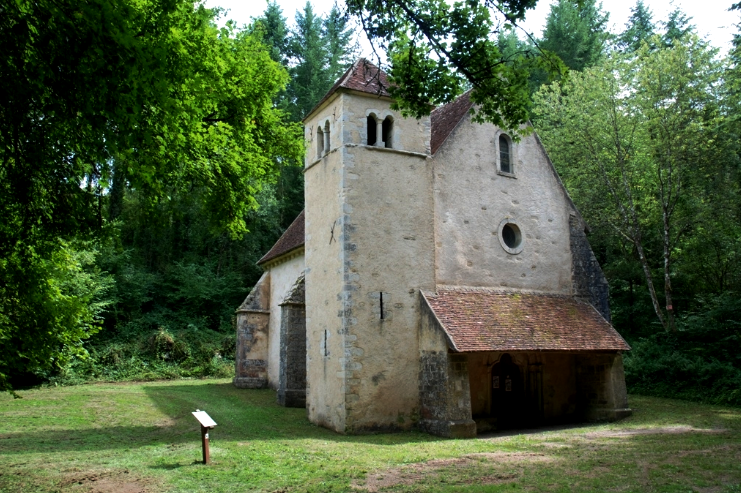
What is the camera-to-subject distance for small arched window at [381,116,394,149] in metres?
16.6

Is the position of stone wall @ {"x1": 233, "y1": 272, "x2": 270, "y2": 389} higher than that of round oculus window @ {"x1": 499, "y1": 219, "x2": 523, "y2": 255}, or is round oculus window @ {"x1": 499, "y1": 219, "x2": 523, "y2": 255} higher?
round oculus window @ {"x1": 499, "y1": 219, "x2": 523, "y2": 255}

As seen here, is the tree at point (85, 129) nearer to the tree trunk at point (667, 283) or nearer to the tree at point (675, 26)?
the tree trunk at point (667, 283)

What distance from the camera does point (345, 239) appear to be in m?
15.1

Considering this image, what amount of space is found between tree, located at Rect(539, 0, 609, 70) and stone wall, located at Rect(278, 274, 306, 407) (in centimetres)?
2515

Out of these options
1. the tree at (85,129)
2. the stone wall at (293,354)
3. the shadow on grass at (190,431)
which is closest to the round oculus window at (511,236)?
the shadow on grass at (190,431)

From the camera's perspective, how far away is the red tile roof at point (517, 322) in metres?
14.8

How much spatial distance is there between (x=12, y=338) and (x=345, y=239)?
26.7ft

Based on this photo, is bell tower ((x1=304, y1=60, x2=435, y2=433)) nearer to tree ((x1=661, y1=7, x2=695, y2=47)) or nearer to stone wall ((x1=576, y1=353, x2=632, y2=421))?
stone wall ((x1=576, y1=353, x2=632, y2=421))

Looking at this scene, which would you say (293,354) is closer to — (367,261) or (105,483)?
(367,261)

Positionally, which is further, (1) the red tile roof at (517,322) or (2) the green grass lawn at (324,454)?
(1) the red tile roof at (517,322)

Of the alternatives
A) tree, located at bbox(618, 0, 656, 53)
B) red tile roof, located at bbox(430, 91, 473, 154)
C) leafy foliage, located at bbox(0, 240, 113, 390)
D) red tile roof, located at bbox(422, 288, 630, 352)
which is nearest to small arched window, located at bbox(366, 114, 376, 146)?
red tile roof, located at bbox(430, 91, 473, 154)

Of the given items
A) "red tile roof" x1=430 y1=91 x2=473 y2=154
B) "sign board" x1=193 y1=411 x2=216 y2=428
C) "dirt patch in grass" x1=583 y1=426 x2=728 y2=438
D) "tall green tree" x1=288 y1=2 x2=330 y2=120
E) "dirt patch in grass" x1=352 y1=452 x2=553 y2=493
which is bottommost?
"dirt patch in grass" x1=583 y1=426 x2=728 y2=438

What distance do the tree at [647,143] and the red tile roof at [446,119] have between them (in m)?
7.76

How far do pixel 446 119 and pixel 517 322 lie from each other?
276 inches
